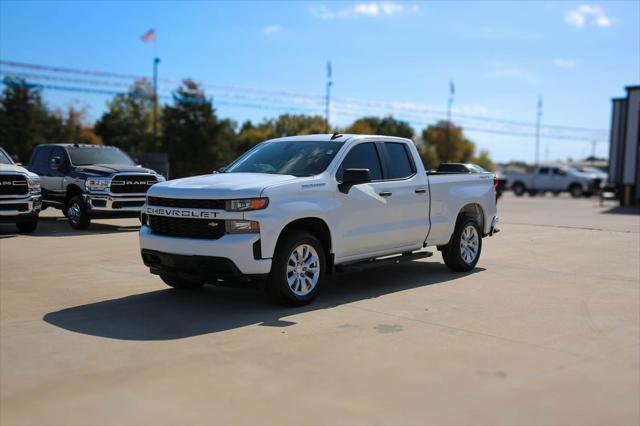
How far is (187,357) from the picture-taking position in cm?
543

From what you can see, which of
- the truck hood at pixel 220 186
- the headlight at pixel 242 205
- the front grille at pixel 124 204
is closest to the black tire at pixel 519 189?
the front grille at pixel 124 204

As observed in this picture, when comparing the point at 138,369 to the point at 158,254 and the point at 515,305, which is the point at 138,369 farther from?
the point at 515,305

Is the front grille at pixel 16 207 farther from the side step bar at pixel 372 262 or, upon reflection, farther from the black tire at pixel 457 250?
the black tire at pixel 457 250

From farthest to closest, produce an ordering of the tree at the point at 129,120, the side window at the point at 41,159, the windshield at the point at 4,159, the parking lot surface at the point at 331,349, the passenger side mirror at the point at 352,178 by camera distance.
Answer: the tree at the point at 129,120 < the side window at the point at 41,159 < the windshield at the point at 4,159 < the passenger side mirror at the point at 352,178 < the parking lot surface at the point at 331,349

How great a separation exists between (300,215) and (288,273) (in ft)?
2.08

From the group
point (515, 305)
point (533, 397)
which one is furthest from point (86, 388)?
point (515, 305)

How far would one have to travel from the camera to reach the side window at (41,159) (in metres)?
16.7

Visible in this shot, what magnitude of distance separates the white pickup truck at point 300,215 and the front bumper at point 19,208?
6.93 metres

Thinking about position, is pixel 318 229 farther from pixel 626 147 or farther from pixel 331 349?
pixel 626 147

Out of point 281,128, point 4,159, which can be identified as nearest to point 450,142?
point 281,128

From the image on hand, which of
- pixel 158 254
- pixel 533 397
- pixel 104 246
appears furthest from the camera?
pixel 104 246

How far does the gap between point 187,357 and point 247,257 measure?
147cm

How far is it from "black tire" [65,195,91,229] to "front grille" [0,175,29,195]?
4.94ft

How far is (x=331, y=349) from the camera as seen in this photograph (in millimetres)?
5680
